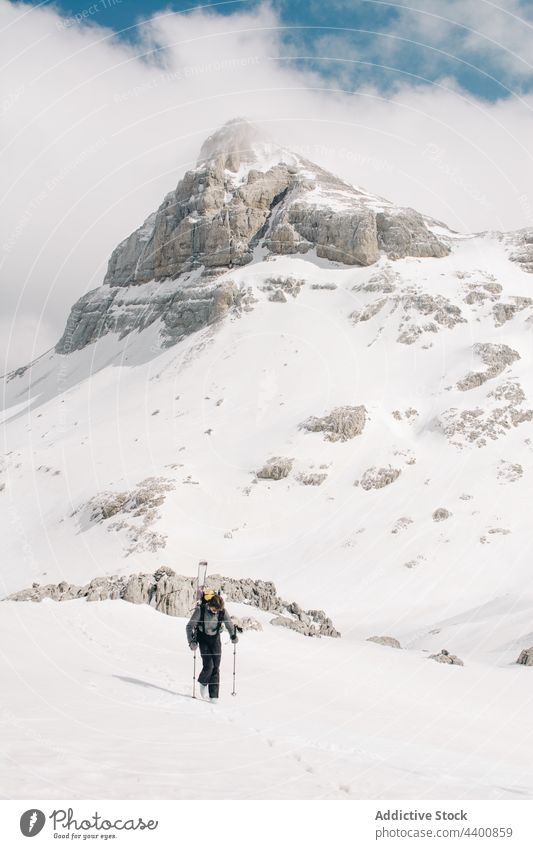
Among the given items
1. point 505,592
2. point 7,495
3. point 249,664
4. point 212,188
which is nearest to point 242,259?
point 212,188

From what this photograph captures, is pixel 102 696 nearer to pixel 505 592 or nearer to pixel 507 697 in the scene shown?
pixel 507 697

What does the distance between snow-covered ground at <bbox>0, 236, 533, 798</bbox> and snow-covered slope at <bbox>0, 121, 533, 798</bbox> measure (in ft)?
0.42

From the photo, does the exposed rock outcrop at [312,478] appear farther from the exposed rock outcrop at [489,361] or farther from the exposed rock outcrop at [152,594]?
the exposed rock outcrop at [152,594]

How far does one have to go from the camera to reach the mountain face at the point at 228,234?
10075 centimetres

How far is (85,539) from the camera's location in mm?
53844

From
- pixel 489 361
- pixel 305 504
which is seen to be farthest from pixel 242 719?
pixel 489 361

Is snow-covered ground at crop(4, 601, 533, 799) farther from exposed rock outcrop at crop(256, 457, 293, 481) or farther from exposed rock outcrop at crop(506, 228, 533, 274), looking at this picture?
exposed rock outcrop at crop(506, 228, 533, 274)

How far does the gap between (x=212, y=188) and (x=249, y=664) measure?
112910 mm

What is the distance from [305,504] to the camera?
188ft

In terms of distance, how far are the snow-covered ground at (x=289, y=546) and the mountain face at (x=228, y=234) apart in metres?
4.28

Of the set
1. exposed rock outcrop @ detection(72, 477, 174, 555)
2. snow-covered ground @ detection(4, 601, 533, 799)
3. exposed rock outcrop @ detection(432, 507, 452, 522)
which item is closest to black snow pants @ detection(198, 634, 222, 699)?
snow-covered ground @ detection(4, 601, 533, 799)

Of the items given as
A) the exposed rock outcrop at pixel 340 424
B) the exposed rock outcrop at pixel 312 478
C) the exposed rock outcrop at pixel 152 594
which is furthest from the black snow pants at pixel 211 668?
the exposed rock outcrop at pixel 340 424

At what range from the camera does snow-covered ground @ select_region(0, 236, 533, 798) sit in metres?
7.99

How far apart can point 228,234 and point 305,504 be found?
2658 inches
